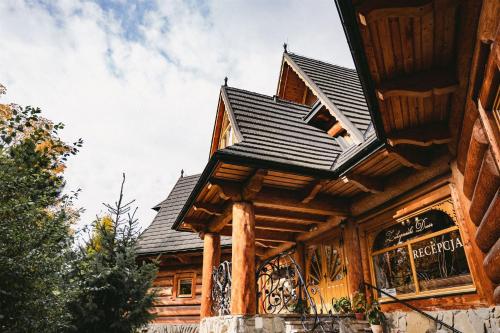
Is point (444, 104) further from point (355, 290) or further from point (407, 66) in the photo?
point (355, 290)

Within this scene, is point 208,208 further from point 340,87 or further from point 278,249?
point 340,87

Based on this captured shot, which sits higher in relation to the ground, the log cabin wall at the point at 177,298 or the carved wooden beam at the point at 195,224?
the carved wooden beam at the point at 195,224

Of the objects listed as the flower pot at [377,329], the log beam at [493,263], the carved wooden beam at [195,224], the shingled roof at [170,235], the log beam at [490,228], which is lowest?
the flower pot at [377,329]

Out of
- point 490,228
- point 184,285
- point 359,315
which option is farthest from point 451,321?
point 184,285

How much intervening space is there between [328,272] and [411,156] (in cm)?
449

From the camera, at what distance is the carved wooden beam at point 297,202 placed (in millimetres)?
7039

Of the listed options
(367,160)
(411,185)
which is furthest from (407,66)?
(411,185)

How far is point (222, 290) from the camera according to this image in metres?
7.35

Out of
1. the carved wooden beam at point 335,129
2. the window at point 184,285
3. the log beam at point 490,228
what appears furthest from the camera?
the window at point 184,285

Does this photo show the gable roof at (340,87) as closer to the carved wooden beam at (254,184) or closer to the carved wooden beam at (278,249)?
the carved wooden beam at (254,184)

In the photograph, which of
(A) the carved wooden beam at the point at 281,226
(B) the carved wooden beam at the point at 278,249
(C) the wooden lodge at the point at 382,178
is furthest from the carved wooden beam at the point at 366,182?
(B) the carved wooden beam at the point at 278,249

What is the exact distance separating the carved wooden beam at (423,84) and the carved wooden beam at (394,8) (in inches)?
39.9

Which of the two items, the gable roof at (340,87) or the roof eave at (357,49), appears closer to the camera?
the roof eave at (357,49)

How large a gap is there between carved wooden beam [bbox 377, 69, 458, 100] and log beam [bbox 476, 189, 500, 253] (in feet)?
4.06
